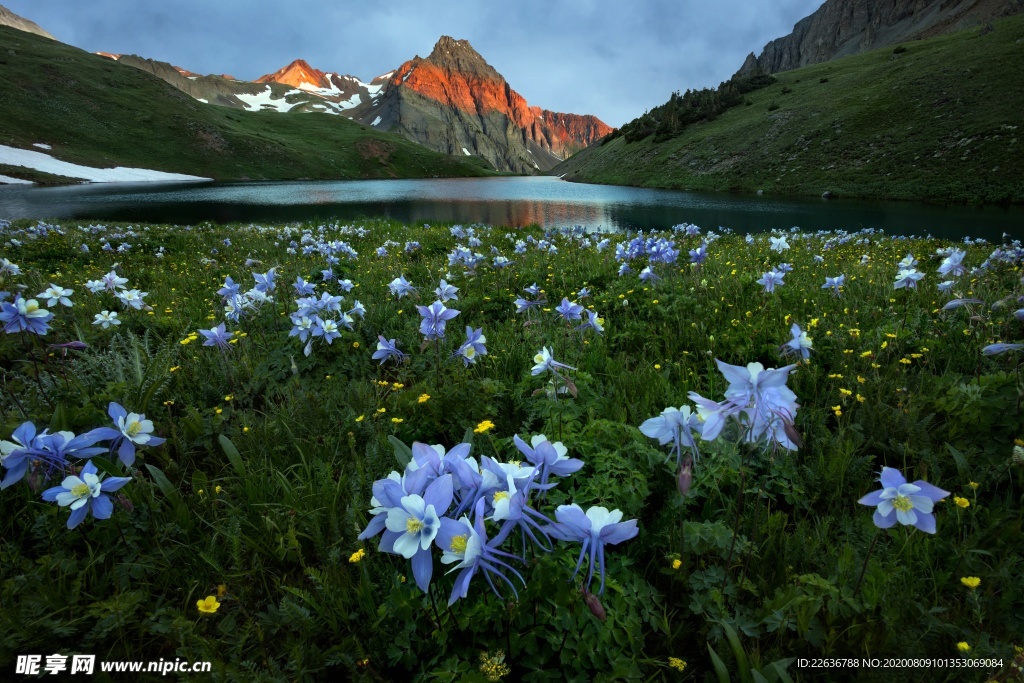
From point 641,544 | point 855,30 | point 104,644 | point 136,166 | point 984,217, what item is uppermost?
point 855,30

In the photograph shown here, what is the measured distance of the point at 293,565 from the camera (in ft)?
7.46

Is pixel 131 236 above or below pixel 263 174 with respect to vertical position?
below

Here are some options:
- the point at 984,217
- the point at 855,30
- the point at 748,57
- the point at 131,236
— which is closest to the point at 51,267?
the point at 131,236

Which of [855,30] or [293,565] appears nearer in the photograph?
[293,565]

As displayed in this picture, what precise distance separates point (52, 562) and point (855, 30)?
223 metres

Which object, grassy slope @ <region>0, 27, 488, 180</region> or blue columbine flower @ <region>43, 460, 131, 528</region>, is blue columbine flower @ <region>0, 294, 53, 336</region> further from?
grassy slope @ <region>0, 27, 488, 180</region>

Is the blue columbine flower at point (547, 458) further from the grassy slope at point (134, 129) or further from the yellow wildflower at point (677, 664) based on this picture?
the grassy slope at point (134, 129)

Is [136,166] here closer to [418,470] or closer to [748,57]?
[418,470]

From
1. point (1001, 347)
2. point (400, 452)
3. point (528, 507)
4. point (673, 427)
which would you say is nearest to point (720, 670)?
point (673, 427)

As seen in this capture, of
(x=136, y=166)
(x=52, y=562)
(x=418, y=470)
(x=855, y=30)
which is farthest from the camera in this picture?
(x=855, y=30)

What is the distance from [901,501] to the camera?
5.23ft

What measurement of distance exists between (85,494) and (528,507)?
6.69 feet

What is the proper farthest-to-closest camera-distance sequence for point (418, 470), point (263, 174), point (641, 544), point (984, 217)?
point (263, 174), point (984, 217), point (641, 544), point (418, 470)

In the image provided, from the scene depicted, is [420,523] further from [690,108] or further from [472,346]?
[690,108]
